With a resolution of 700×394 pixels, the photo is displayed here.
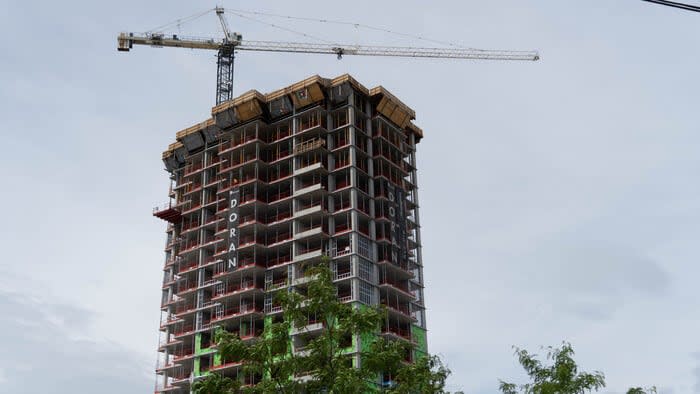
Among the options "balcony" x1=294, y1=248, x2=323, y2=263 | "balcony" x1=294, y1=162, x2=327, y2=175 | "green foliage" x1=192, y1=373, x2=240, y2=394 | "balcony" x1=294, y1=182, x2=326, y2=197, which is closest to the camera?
"green foliage" x1=192, y1=373, x2=240, y2=394

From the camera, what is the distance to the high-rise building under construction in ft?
451

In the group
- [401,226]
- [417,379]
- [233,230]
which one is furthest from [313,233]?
[417,379]

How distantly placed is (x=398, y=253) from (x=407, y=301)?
8462 mm

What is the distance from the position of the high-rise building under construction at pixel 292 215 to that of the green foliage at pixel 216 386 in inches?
3579

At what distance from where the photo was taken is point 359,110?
149 metres

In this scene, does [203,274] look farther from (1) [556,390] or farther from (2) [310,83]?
(1) [556,390]

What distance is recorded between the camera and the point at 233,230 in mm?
144250

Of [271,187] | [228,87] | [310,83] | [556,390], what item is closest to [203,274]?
[271,187]

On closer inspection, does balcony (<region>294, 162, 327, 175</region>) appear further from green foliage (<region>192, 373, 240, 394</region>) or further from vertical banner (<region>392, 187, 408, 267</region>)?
green foliage (<region>192, 373, 240, 394</region>)

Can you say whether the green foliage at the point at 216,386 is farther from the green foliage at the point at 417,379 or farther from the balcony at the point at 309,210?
the balcony at the point at 309,210

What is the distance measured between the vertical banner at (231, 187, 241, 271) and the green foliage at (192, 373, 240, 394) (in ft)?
339

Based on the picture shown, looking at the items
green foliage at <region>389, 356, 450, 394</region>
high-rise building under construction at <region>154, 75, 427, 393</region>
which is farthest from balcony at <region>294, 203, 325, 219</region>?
green foliage at <region>389, 356, 450, 394</region>

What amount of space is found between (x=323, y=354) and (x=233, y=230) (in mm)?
105914

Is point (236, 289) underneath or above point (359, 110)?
underneath
